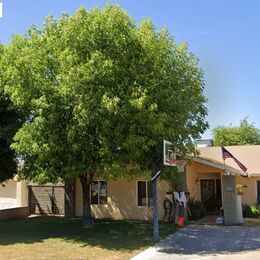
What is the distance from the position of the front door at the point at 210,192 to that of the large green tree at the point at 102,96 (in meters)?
10.5

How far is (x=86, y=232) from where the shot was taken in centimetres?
2023

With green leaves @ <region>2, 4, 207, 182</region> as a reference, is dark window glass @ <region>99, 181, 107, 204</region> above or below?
below

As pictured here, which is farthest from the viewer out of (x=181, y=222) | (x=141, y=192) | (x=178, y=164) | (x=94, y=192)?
(x=94, y=192)

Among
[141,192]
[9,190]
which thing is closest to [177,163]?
[141,192]

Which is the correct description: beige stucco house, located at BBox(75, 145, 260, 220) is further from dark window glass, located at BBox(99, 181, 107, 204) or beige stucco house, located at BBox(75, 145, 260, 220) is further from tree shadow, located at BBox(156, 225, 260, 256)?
tree shadow, located at BBox(156, 225, 260, 256)

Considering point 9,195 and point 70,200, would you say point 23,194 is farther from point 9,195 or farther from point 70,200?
point 9,195

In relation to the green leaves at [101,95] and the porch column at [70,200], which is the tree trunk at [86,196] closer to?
the green leaves at [101,95]

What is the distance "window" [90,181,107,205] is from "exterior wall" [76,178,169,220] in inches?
9.7

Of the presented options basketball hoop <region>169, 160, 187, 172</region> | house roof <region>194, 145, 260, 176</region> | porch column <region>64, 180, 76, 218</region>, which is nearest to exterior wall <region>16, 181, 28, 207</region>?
porch column <region>64, 180, 76, 218</region>

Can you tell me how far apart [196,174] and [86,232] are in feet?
34.9

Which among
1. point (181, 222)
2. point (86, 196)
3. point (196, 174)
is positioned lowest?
point (181, 222)

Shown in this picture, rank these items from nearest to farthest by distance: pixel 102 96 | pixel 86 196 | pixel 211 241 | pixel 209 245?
pixel 209 245
pixel 211 241
pixel 102 96
pixel 86 196

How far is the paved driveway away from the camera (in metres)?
14.7

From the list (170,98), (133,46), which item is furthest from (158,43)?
(170,98)
